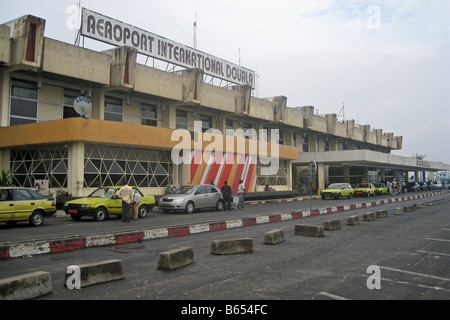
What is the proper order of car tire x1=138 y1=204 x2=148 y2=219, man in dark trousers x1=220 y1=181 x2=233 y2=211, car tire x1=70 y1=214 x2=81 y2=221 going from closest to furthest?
car tire x1=70 y1=214 x2=81 y2=221 → car tire x1=138 y1=204 x2=148 y2=219 → man in dark trousers x1=220 y1=181 x2=233 y2=211

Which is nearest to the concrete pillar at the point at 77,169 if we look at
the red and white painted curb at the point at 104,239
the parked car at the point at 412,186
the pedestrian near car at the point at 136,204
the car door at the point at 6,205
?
the pedestrian near car at the point at 136,204

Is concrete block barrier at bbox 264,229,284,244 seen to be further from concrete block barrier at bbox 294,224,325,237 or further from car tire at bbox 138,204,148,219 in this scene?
car tire at bbox 138,204,148,219

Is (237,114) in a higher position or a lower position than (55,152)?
higher

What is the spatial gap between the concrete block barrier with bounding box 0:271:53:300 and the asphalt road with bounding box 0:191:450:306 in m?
0.17

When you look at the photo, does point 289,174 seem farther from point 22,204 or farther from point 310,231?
point 22,204

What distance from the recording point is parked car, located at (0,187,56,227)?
13.1 metres

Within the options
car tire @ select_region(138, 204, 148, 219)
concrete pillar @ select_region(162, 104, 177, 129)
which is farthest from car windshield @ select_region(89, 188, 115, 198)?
concrete pillar @ select_region(162, 104, 177, 129)

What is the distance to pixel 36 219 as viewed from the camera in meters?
14.0

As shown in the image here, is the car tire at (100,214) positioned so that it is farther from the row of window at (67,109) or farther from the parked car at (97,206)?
the row of window at (67,109)

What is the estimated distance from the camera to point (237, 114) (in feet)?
114

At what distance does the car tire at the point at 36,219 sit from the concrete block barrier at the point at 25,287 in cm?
997

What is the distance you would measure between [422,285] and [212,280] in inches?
127
